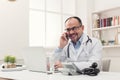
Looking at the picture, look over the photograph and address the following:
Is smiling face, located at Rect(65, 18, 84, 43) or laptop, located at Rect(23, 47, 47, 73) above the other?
smiling face, located at Rect(65, 18, 84, 43)

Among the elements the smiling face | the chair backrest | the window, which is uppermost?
the window

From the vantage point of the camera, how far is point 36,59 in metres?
2.09

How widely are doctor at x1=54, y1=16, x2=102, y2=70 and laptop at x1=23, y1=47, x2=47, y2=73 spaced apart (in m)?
0.26

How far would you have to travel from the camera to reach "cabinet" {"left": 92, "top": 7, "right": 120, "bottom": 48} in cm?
473

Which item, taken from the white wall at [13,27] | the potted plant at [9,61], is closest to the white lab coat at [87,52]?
the potted plant at [9,61]

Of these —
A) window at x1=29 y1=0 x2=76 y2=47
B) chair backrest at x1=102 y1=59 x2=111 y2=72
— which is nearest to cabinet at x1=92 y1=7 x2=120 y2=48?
window at x1=29 y1=0 x2=76 y2=47

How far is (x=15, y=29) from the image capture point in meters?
4.33

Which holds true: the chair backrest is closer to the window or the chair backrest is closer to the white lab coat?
the white lab coat

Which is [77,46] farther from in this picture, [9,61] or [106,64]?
[9,61]

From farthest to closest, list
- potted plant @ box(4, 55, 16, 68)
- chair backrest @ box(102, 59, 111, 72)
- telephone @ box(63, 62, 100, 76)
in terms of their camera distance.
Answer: chair backrest @ box(102, 59, 111, 72), potted plant @ box(4, 55, 16, 68), telephone @ box(63, 62, 100, 76)

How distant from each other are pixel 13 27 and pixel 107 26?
1.99 meters

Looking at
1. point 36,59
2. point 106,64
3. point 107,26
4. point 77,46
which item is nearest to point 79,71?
point 36,59

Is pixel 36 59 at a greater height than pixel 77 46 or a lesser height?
lesser

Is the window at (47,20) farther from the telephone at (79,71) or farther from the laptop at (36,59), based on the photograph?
the telephone at (79,71)
